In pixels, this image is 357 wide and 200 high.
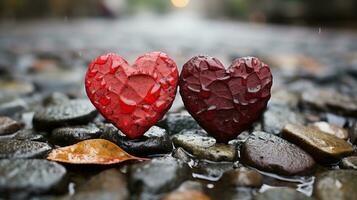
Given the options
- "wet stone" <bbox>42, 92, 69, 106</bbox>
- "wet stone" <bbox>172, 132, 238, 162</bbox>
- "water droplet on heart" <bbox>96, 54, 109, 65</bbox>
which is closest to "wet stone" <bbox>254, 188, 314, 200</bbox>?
"wet stone" <bbox>172, 132, 238, 162</bbox>

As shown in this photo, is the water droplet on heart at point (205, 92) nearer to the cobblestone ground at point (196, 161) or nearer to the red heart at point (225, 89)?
the red heart at point (225, 89)

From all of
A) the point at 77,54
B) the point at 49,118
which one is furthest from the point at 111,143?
the point at 77,54

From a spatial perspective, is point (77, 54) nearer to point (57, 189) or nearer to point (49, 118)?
point (49, 118)

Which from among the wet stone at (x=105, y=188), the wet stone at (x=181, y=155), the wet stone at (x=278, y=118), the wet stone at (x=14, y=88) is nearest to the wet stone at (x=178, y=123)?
the wet stone at (x=181, y=155)

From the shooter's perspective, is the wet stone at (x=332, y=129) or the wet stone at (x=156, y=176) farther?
the wet stone at (x=332, y=129)

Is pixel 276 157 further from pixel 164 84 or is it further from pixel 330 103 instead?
pixel 330 103

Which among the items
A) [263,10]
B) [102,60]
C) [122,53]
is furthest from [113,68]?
[263,10]

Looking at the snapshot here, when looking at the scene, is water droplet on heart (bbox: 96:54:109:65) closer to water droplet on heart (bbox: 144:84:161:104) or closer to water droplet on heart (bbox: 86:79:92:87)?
water droplet on heart (bbox: 86:79:92:87)
